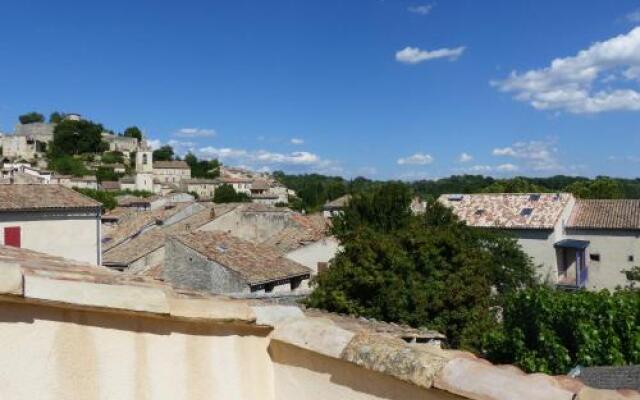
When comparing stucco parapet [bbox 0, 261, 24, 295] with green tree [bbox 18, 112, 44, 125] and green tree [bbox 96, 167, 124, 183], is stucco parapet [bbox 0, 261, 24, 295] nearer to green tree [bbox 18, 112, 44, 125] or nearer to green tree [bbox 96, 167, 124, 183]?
green tree [bbox 96, 167, 124, 183]

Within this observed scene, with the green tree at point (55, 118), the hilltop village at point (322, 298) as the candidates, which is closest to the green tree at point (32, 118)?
the green tree at point (55, 118)

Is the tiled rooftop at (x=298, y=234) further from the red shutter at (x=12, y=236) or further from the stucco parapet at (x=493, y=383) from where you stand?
the stucco parapet at (x=493, y=383)

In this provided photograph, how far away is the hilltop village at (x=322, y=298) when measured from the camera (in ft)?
8.13

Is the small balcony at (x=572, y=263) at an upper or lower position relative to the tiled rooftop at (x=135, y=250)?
lower

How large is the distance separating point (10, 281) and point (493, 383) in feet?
6.77

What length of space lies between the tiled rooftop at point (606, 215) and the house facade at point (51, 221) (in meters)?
27.4

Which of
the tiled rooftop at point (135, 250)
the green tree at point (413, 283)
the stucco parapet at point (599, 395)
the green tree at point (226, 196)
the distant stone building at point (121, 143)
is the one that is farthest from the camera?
the distant stone building at point (121, 143)

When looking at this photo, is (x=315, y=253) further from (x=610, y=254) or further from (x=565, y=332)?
(x=610, y=254)

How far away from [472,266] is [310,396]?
55.1 ft

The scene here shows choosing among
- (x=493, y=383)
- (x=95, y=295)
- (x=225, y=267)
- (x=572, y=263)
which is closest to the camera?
(x=493, y=383)

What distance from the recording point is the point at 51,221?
930 inches

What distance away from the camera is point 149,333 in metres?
2.70

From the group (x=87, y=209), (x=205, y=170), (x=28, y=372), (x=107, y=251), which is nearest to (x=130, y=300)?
(x=28, y=372)

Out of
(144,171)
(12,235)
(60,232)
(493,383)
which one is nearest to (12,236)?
(12,235)
